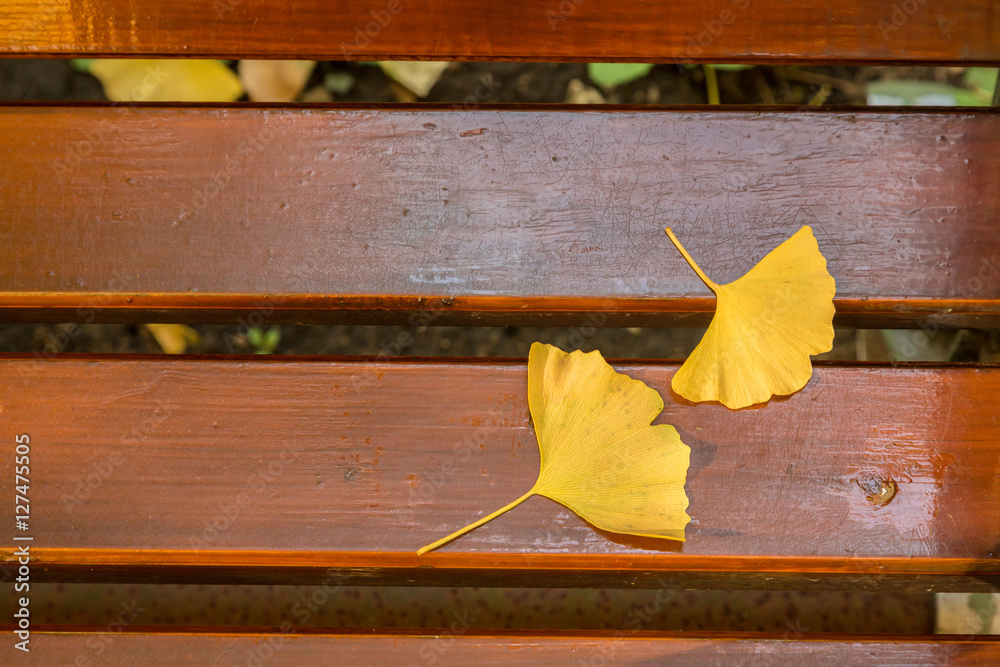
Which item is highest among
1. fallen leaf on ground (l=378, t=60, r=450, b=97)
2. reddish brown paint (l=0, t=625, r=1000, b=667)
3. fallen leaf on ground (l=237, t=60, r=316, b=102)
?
fallen leaf on ground (l=378, t=60, r=450, b=97)

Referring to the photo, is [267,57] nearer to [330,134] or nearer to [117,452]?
[330,134]

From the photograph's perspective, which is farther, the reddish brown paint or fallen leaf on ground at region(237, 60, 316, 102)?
fallen leaf on ground at region(237, 60, 316, 102)

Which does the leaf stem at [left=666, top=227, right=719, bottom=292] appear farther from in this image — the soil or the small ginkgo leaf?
the soil

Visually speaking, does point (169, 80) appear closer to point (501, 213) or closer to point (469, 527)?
point (501, 213)

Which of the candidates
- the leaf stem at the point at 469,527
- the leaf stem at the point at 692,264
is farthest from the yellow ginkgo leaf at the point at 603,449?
the leaf stem at the point at 692,264

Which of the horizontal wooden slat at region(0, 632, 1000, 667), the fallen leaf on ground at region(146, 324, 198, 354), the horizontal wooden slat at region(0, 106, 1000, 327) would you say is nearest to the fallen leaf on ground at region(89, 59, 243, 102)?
the horizontal wooden slat at region(0, 106, 1000, 327)
